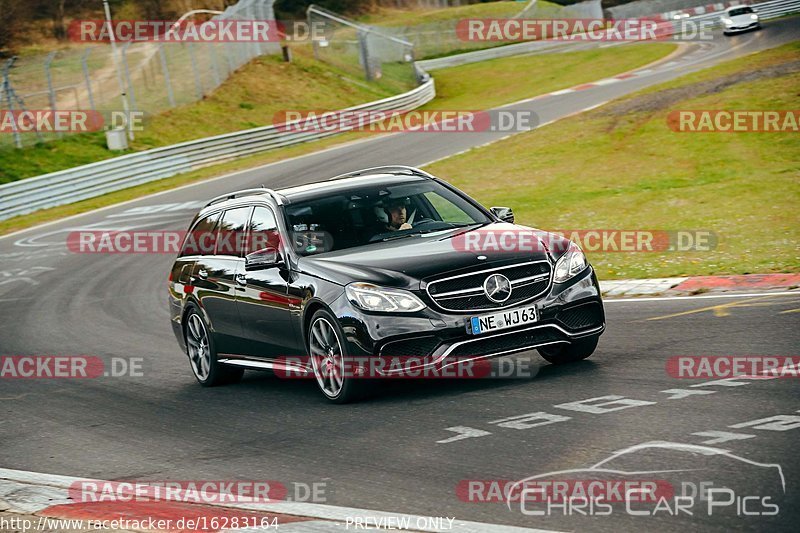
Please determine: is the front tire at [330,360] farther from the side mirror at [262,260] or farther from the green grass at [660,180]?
the green grass at [660,180]

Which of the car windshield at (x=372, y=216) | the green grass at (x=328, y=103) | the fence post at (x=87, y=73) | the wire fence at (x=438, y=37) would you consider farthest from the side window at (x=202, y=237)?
the wire fence at (x=438, y=37)

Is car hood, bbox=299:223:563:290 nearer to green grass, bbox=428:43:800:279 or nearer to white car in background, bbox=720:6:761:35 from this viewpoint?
green grass, bbox=428:43:800:279

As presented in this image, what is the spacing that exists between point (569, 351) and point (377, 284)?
1.89 metres

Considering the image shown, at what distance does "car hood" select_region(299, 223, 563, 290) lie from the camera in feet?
28.1

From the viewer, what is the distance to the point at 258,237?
400 inches

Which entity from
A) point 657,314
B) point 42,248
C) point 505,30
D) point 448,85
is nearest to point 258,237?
point 657,314

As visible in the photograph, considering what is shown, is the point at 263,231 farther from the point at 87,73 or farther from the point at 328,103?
the point at 328,103

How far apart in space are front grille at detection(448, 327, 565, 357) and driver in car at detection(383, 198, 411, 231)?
1.60 meters

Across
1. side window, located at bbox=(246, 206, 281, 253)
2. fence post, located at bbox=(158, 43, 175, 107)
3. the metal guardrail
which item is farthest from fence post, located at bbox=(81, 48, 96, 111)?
side window, located at bbox=(246, 206, 281, 253)

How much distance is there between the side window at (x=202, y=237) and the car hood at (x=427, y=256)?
214cm

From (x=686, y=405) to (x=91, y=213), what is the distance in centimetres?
2402

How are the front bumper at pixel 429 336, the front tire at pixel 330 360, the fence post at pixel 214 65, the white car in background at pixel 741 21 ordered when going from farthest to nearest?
the white car in background at pixel 741 21 < the fence post at pixel 214 65 < the front tire at pixel 330 360 < the front bumper at pixel 429 336

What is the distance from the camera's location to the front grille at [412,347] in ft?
27.6

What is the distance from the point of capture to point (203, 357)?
11102 mm
